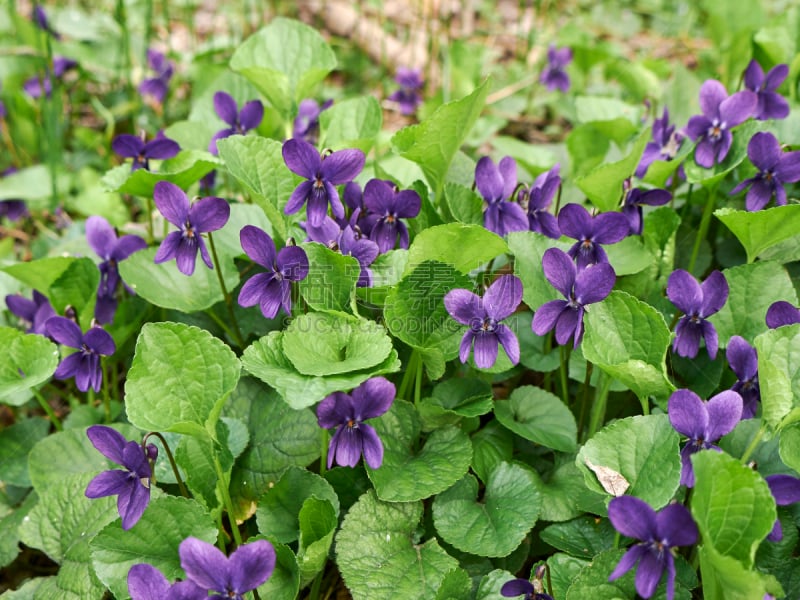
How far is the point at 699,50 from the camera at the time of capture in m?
4.25

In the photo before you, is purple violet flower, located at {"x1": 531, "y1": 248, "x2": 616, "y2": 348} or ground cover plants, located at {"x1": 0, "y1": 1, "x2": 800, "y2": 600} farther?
purple violet flower, located at {"x1": 531, "y1": 248, "x2": 616, "y2": 348}

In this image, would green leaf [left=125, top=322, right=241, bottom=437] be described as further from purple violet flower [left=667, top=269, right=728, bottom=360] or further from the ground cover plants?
purple violet flower [left=667, top=269, right=728, bottom=360]

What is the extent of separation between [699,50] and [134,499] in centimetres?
389

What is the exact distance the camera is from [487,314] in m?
1.57

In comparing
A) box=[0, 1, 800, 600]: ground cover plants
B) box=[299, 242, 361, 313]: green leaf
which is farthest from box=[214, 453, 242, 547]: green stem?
box=[299, 242, 361, 313]: green leaf

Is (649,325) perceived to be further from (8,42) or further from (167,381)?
(8,42)

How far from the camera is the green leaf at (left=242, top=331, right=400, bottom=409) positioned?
1398mm

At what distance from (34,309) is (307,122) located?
1.04m

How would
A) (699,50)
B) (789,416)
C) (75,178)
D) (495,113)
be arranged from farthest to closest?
(699,50)
(495,113)
(75,178)
(789,416)

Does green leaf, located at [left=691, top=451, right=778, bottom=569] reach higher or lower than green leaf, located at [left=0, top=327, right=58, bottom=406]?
higher

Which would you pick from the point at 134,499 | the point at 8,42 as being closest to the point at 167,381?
the point at 134,499

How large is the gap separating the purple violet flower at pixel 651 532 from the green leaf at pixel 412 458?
Answer: 1.47 feet

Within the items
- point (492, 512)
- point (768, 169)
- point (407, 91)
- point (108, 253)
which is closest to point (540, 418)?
point (492, 512)

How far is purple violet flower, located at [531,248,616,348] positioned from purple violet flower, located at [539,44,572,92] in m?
2.06
